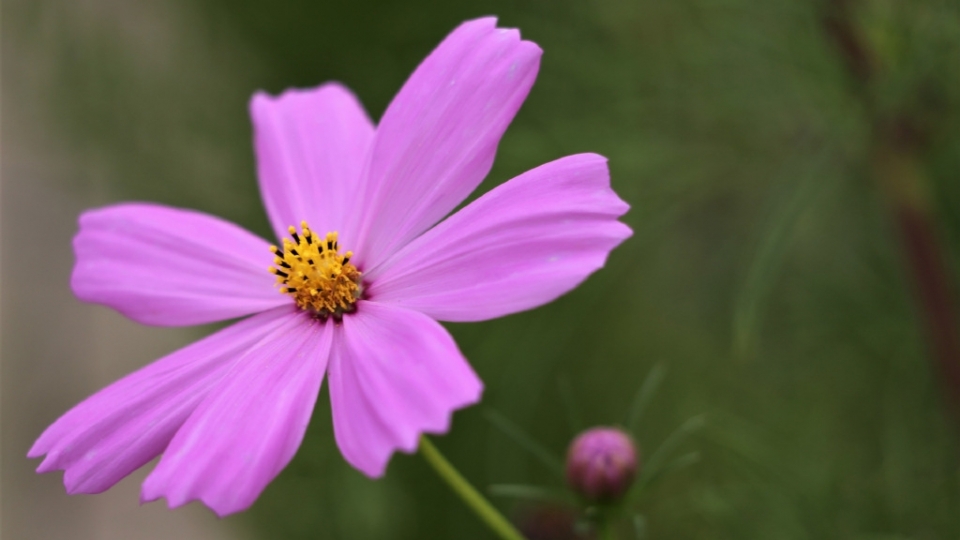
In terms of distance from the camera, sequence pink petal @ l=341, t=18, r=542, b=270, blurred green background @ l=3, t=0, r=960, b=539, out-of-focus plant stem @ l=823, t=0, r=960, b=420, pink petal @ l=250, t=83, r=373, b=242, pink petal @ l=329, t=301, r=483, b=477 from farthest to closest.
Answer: blurred green background @ l=3, t=0, r=960, b=539, out-of-focus plant stem @ l=823, t=0, r=960, b=420, pink petal @ l=250, t=83, r=373, b=242, pink petal @ l=341, t=18, r=542, b=270, pink petal @ l=329, t=301, r=483, b=477

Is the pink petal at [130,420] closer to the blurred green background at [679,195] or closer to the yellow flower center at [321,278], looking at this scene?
the yellow flower center at [321,278]

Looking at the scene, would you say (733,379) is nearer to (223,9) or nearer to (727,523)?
(727,523)

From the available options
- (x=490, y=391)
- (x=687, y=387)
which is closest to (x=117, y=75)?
(x=490, y=391)

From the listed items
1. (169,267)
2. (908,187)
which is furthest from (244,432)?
(908,187)

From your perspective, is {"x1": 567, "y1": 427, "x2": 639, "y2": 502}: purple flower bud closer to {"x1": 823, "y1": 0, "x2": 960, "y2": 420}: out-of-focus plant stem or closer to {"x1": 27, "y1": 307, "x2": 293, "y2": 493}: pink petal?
{"x1": 27, "y1": 307, "x2": 293, "y2": 493}: pink petal

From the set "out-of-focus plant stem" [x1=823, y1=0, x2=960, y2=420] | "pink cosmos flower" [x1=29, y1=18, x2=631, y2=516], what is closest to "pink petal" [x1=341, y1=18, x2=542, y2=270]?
"pink cosmos flower" [x1=29, y1=18, x2=631, y2=516]

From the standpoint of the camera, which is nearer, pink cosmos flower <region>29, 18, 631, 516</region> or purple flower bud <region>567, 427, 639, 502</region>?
pink cosmos flower <region>29, 18, 631, 516</region>

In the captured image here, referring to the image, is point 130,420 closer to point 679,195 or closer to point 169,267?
point 169,267
